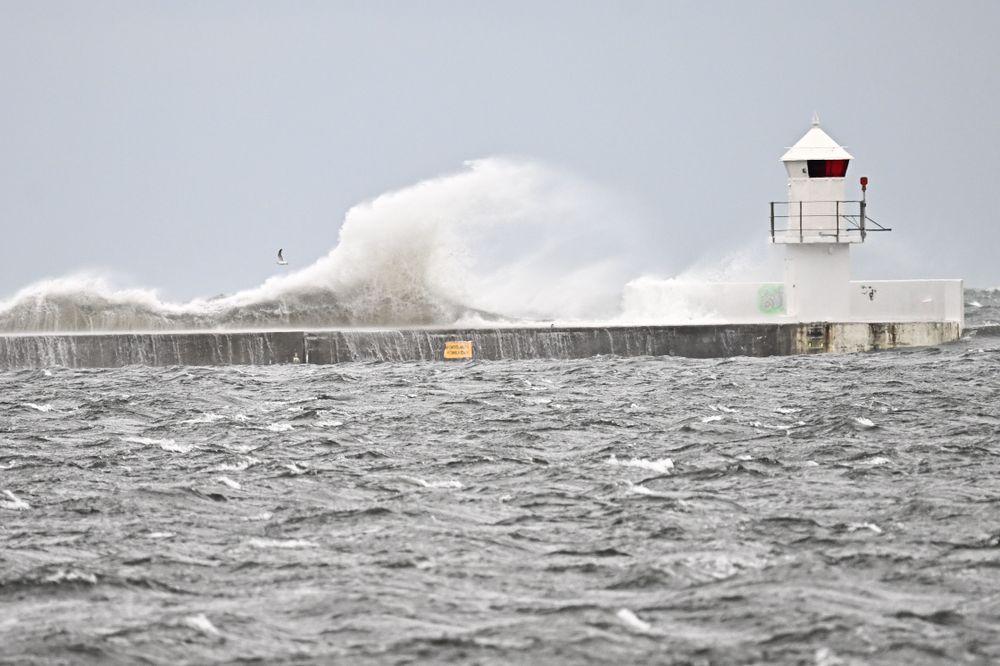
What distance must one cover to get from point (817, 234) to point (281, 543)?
1699 cm

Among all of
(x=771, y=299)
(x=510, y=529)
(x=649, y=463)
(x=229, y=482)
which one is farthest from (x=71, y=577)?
(x=771, y=299)

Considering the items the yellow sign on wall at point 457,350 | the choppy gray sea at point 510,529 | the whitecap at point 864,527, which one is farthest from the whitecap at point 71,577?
the yellow sign on wall at point 457,350

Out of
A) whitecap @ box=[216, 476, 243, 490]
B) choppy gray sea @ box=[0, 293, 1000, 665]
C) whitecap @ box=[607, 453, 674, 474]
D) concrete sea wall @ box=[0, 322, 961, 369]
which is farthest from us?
concrete sea wall @ box=[0, 322, 961, 369]

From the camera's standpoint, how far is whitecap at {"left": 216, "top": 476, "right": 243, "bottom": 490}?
1316cm

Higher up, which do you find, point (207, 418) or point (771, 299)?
point (771, 299)

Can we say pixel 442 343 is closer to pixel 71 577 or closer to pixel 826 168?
pixel 826 168

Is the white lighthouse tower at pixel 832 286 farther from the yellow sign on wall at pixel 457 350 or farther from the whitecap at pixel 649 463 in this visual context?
the whitecap at pixel 649 463

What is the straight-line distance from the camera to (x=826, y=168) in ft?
86.0

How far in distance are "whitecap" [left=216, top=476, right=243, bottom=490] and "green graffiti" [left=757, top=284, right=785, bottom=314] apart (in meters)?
15.2

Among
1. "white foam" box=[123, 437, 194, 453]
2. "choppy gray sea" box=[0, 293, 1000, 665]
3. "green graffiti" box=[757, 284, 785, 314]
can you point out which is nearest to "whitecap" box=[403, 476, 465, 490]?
"choppy gray sea" box=[0, 293, 1000, 665]

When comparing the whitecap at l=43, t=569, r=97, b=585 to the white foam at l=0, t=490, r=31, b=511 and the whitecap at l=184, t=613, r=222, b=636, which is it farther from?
the white foam at l=0, t=490, r=31, b=511

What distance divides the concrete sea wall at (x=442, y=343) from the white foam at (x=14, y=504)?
12768 mm

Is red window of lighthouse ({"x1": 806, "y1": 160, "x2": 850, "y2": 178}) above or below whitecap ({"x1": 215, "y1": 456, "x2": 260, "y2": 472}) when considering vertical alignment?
above

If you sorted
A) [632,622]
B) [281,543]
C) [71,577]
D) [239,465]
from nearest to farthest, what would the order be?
[632,622] < [71,577] < [281,543] < [239,465]
